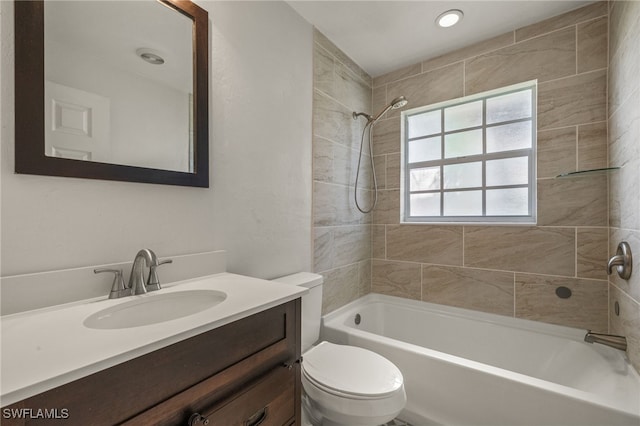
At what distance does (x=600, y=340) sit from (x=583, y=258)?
→ 0.50 m

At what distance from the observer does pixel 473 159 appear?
7.06 ft

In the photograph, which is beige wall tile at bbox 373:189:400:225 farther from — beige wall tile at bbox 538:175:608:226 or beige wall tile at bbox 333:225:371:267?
beige wall tile at bbox 538:175:608:226

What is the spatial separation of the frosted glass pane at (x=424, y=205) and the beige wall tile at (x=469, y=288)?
46cm

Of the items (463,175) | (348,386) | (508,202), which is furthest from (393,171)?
(348,386)

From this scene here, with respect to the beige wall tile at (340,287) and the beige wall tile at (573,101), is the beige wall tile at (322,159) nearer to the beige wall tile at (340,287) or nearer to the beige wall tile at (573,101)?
the beige wall tile at (340,287)

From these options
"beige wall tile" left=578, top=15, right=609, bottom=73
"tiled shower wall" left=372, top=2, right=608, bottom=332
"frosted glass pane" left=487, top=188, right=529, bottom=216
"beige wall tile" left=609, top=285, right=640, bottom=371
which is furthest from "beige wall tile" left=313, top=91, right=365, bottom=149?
"beige wall tile" left=609, top=285, right=640, bottom=371

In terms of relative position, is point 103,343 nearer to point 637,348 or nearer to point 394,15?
point 637,348

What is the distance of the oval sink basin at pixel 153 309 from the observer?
83 cm

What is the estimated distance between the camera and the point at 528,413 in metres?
1.21

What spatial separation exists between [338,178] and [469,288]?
1.27 m

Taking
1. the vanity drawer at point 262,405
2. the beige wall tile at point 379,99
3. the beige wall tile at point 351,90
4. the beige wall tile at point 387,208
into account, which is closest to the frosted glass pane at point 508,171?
the beige wall tile at point 387,208

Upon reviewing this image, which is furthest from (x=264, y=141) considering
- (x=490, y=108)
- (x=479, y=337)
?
(x=479, y=337)

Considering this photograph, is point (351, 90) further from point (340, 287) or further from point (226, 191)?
point (340, 287)

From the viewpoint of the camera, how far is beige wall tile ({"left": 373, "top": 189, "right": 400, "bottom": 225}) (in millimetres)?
2371
